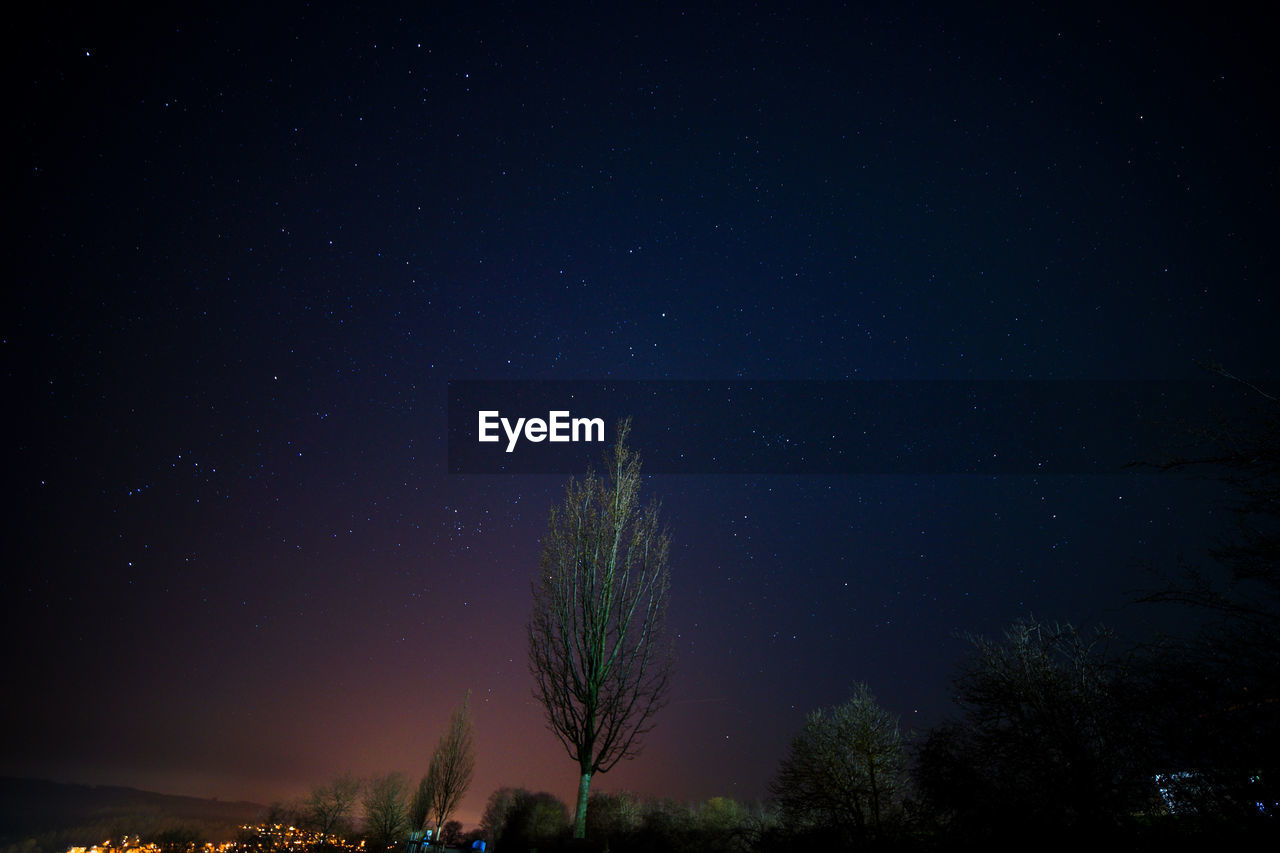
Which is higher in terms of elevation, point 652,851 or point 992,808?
point 992,808

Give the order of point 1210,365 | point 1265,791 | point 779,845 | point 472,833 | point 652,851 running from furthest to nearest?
point 472,833, point 779,845, point 652,851, point 1265,791, point 1210,365

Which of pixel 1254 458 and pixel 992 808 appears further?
pixel 992 808

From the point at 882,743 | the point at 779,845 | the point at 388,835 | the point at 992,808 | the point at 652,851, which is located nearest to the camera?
the point at 992,808

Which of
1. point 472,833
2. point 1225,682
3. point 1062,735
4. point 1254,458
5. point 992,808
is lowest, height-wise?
point 472,833

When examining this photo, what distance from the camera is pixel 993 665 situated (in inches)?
572

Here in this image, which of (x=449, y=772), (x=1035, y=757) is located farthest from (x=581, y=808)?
(x=449, y=772)

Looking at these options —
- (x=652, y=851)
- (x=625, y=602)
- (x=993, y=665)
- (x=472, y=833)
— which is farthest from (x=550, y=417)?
(x=472, y=833)

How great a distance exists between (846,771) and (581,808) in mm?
15104

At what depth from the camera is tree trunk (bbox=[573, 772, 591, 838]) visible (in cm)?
885

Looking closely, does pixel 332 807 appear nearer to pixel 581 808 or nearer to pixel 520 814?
pixel 520 814

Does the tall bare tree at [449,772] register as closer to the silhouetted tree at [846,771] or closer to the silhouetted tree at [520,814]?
the silhouetted tree at [520,814]

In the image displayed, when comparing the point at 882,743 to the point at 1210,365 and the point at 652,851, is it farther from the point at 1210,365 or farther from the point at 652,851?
the point at 1210,365

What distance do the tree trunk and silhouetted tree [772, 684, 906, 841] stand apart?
9382 mm

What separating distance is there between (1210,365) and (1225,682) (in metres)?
3.36
